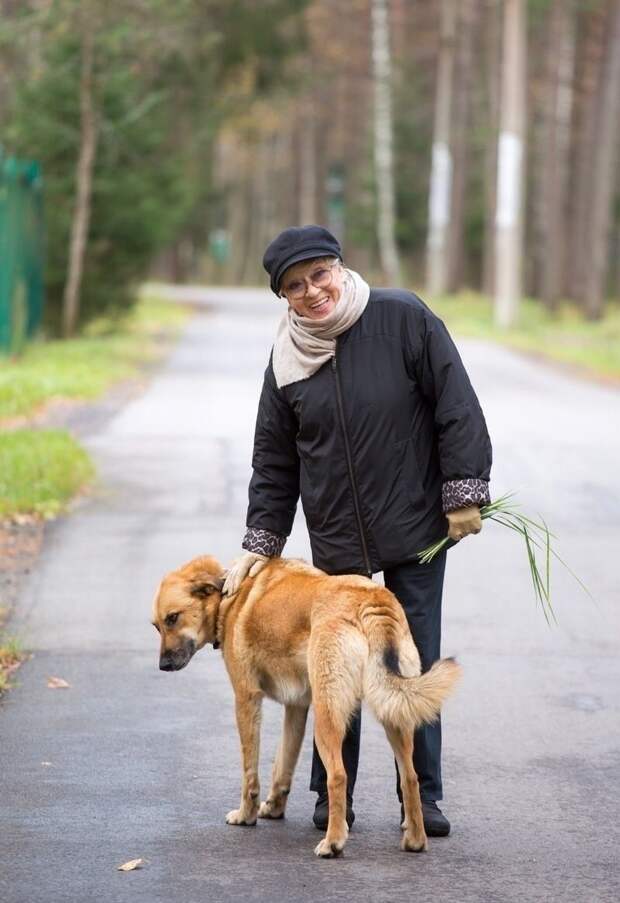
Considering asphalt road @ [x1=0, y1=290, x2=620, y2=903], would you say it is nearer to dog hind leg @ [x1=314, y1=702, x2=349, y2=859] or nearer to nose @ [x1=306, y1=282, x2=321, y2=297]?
dog hind leg @ [x1=314, y1=702, x2=349, y2=859]

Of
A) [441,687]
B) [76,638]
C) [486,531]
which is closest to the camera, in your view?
[441,687]

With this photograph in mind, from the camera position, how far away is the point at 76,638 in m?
8.70

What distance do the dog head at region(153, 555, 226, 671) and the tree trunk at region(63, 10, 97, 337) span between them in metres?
21.1

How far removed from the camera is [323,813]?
5.59 metres

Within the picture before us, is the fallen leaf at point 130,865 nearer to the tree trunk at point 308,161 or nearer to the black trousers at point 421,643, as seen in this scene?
the black trousers at point 421,643

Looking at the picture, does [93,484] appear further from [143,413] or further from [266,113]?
[266,113]

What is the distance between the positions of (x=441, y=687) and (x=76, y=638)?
13.4 ft

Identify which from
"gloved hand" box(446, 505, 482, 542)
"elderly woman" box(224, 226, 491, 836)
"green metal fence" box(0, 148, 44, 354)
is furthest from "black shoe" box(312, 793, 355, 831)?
"green metal fence" box(0, 148, 44, 354)

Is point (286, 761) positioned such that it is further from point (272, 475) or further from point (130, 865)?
point (272, 475)

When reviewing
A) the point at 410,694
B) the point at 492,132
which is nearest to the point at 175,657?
the point at 410,694

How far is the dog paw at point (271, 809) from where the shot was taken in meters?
5.75

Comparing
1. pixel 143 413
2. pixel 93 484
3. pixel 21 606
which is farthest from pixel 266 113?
pixel 21 606

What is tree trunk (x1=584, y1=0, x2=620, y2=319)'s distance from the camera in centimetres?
3725

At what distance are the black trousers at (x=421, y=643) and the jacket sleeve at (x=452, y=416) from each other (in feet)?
0.95
